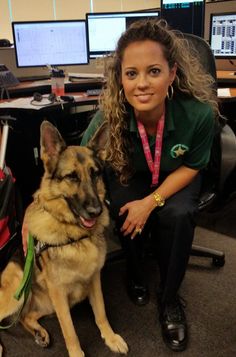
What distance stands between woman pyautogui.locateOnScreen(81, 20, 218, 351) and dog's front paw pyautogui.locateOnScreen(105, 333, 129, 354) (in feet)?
0.60

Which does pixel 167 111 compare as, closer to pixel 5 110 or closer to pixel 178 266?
pixel 178 266

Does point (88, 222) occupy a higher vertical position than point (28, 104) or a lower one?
lower

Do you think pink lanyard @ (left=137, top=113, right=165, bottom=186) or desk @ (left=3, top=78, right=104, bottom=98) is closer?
pink lanyard @ (left=137, top=113, right=165, bottom=186)

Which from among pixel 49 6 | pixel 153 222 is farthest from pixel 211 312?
pixel 49 6

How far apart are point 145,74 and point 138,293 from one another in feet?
3.47

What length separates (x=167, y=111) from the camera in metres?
1.48

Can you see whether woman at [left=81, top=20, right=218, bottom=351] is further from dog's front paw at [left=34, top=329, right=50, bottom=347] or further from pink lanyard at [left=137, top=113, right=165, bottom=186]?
dog's front paw at [left=34, top=329, right=50, bottom=347]

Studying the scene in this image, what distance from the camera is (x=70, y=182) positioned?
1316 mm

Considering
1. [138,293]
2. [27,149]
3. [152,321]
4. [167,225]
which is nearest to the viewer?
[167,225]

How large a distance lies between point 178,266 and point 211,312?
372 millimetres

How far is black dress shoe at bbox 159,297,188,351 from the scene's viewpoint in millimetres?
1456

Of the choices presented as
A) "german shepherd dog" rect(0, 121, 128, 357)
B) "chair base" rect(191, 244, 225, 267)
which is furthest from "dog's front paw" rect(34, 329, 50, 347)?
"chair base" rect(191, 244, 225, 267)

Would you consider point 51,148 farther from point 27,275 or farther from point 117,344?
point 117,344

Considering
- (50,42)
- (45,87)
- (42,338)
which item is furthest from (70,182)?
(50,42)
